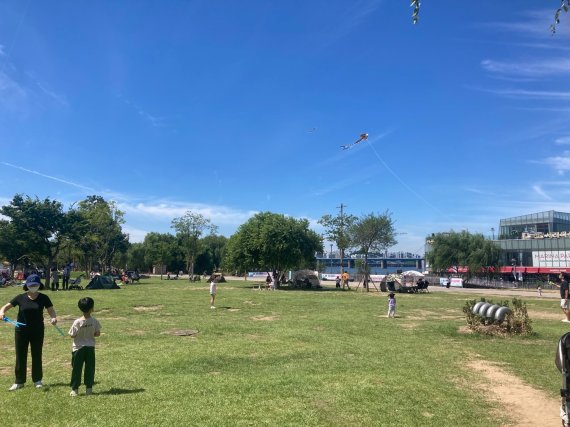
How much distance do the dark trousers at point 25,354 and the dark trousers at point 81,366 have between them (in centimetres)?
93

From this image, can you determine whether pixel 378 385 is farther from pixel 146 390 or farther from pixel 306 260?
pixel 306 260

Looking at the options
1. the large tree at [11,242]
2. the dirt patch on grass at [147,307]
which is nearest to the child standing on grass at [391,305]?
the dirt patch on grass at [147,307]

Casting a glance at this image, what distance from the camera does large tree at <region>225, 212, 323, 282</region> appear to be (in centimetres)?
4634

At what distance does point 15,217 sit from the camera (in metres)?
38.4

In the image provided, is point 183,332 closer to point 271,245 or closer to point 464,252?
point 271,245

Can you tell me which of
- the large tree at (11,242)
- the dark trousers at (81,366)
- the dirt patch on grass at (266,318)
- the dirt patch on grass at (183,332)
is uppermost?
the large tree at (11,242)

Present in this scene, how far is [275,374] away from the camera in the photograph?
8.68 meters

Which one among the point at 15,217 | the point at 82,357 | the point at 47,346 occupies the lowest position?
the point at 47,346

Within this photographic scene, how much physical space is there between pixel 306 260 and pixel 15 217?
92.3 feet

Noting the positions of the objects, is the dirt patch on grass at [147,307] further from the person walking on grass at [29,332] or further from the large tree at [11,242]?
the large tree at [11,242]

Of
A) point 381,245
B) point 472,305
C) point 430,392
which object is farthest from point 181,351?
point 381,245

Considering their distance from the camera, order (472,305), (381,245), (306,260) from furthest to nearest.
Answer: (381,245), (306,260), (472,305)

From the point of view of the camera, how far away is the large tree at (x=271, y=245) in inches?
1825

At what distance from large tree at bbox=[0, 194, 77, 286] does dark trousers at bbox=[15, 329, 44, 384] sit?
33.2 metres
